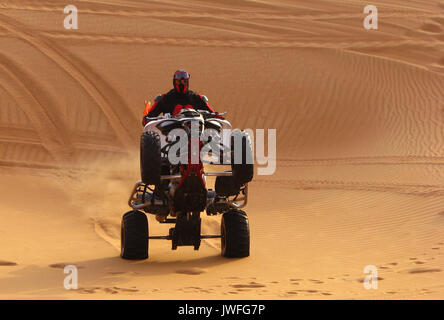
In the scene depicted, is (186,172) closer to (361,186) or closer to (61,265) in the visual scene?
(61,265)

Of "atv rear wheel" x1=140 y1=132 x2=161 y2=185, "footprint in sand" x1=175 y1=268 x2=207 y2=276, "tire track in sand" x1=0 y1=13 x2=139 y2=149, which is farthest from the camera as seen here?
"tire track in sand" x1=0 y1=13 x2=139 y2=149

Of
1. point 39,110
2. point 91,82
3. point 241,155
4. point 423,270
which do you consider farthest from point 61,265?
point 91,82

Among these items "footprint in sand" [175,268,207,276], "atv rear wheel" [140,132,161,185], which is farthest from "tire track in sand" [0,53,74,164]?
"atv rear wheel" [140,132,161,185]

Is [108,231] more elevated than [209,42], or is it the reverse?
[209,42]

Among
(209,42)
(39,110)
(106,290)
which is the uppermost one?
(209,42)

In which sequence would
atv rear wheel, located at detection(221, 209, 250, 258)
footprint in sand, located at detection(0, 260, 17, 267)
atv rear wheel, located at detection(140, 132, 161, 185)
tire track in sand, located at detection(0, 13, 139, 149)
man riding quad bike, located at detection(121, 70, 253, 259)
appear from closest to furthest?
atv rear wheel, located at detection(140, 132, 161, 185)
man riding quad bike, located at detection(121, 70, 253, 259)
footprint in sand, located at detection(0, 260, 17, 267)
atv rear wheel, located at detection(221, 209, 250, 258)
tire track in sand, located at detection(0, 13, 139, 149)

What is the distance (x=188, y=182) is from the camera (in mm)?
8609

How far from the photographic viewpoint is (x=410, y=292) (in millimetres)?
7875

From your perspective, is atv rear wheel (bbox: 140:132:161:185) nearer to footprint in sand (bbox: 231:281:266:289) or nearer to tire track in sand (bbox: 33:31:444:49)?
footprint in sand (bbox: 231:281:266:289)

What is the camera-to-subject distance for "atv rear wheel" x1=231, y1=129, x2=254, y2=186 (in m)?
8.66

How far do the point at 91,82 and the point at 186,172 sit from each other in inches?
496

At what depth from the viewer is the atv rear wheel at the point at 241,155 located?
A: 8.66 metres

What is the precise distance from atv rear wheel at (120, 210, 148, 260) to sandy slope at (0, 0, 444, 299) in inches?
6.4

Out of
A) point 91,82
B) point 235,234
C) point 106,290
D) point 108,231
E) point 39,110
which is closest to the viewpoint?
point 106,290
